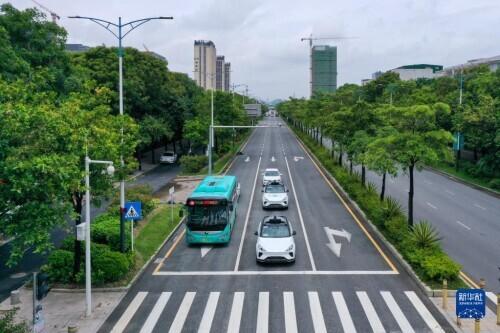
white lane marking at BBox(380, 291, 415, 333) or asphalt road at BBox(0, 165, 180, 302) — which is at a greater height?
white lane marking at BBox(380, 291, 415, 333)

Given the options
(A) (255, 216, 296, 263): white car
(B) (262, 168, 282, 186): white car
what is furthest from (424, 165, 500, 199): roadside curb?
(A) (255, 216, 296, 263): white car

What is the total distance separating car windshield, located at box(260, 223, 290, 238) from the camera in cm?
2250

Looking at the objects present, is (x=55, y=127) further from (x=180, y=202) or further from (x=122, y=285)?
(x=180, y=202)

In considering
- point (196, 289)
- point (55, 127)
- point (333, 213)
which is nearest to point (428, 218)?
point (333, 213)

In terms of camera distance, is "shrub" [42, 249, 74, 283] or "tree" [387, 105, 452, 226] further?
"tree" [387, 105, 452, 226]

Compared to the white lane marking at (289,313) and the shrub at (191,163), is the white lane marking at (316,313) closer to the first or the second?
the white lane marking at (289,313)

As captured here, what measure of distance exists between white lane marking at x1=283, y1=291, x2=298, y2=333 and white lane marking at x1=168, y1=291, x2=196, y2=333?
10.6ft

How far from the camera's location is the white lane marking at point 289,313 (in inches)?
590

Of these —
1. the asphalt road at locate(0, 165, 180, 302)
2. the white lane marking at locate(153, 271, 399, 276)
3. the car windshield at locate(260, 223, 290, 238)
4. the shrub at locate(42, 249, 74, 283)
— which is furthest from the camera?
the car windshield at locate(260, 223, 290, 238)

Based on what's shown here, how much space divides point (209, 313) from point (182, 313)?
2.92 feet

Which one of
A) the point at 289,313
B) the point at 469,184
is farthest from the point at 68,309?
the point at 469,184

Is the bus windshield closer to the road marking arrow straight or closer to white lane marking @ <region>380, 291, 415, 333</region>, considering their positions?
the road marking arrow straight

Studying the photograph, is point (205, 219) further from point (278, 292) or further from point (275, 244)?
point (278, 292)

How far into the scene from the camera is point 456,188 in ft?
141
